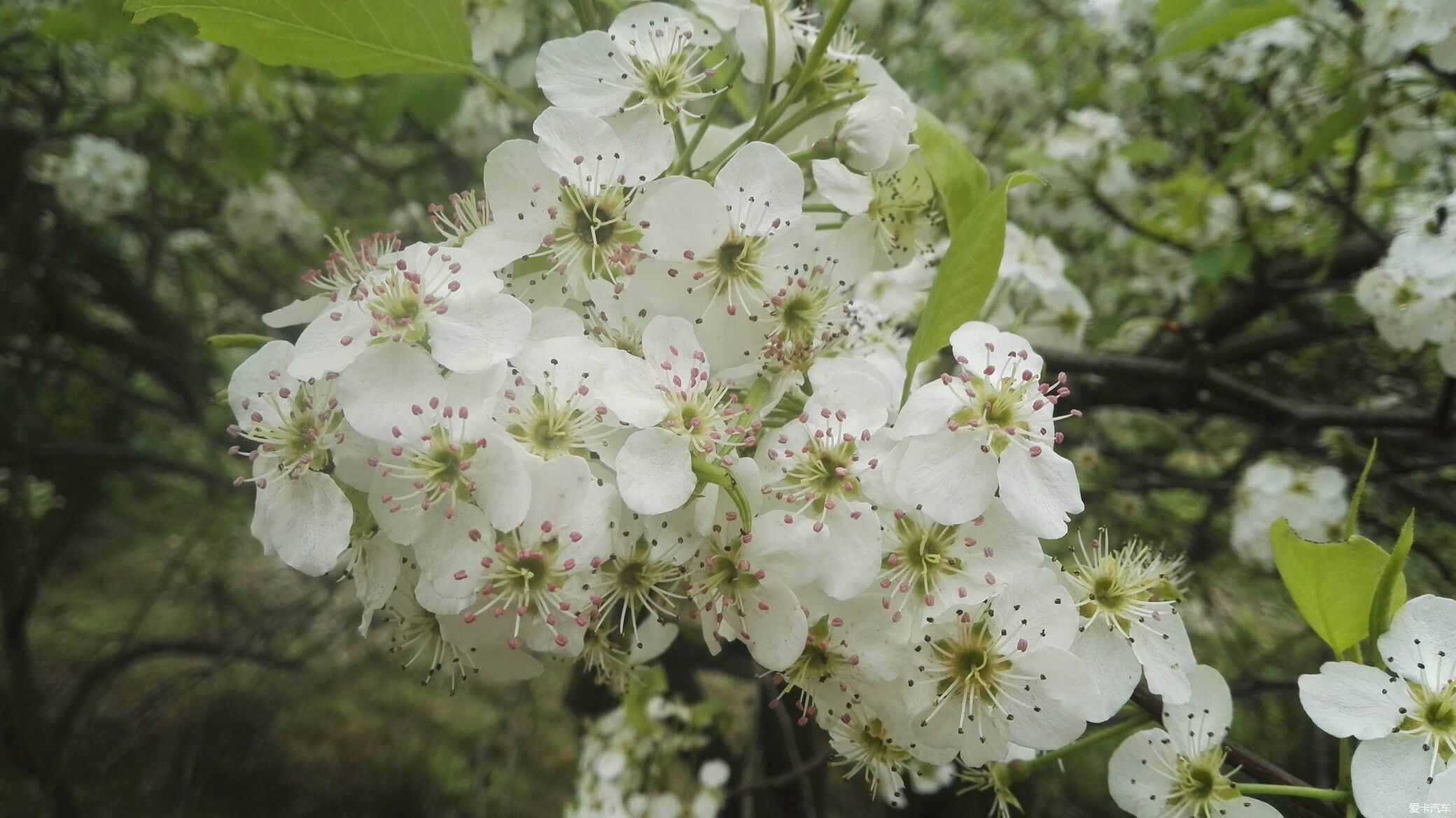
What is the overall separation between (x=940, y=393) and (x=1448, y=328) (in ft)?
4.26

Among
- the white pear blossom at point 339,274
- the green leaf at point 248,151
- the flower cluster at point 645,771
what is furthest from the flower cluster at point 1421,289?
the green leaf at point 248,151

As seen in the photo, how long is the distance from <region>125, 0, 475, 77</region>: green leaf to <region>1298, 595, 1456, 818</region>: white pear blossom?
1.34 metres

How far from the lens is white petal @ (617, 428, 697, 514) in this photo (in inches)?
32.9

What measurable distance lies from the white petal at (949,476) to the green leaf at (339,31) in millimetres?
848

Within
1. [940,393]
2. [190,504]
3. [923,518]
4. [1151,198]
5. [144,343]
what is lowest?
[190,504]

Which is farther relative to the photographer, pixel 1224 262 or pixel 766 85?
pixel 1224 262

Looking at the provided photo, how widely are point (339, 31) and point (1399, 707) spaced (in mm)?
1521

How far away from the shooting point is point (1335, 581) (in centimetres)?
95

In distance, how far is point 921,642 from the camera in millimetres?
958

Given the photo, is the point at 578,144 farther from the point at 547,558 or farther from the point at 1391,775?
the point at 1391,775

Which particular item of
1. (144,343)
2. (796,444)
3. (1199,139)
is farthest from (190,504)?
(1199,139)

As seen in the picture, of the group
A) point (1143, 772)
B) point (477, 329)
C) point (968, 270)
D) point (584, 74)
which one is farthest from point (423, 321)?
point (1143, 772)

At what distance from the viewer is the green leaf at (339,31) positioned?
38.9 inches

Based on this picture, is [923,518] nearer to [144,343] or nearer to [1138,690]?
[1138,690]
